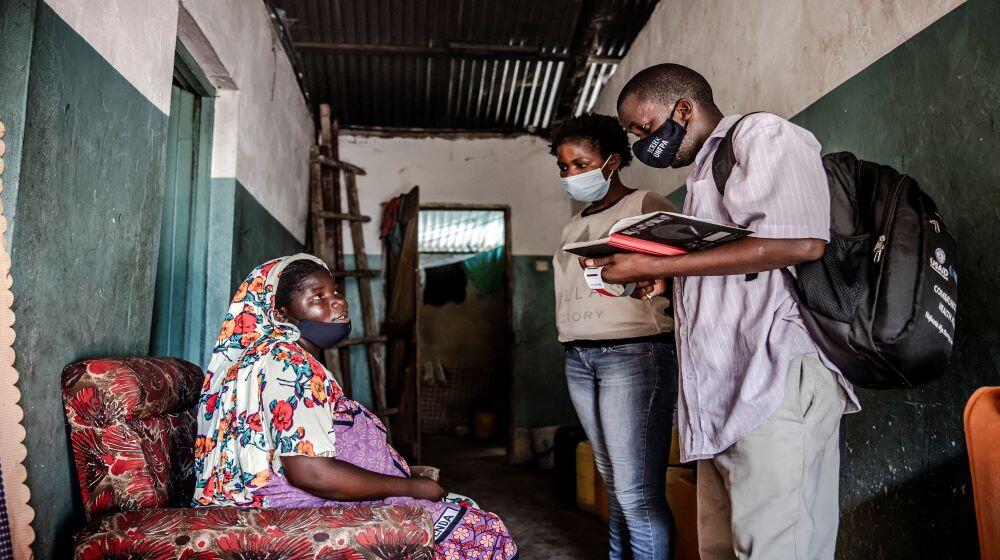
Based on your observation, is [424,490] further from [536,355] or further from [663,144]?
[536,355]

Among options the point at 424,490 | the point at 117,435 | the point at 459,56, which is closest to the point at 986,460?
the point at 424,490

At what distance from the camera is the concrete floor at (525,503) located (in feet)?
10.6

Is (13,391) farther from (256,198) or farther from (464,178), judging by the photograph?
(464,178)

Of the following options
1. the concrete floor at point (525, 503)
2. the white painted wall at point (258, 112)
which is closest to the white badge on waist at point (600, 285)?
the concrete floor at point (525, 503)

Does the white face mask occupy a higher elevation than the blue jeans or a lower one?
higher

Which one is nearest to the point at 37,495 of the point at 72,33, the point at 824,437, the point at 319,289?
the point at 319,289

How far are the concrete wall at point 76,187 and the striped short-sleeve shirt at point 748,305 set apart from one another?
61.0 inches

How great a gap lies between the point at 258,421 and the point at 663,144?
122 cm

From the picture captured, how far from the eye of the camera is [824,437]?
4.22 ft

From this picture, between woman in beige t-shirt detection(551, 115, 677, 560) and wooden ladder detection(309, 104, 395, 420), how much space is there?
12.4 ft

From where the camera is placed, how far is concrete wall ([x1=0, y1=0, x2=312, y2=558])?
4.75ft

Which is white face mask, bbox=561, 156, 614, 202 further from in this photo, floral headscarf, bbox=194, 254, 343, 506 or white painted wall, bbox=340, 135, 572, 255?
white painted wall, bbox=340, 135, 572, 255

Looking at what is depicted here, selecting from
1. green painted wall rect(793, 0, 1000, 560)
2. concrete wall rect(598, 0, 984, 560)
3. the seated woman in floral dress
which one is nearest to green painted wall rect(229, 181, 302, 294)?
the seated woman in floral dress

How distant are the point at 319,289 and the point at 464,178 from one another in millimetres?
4561
